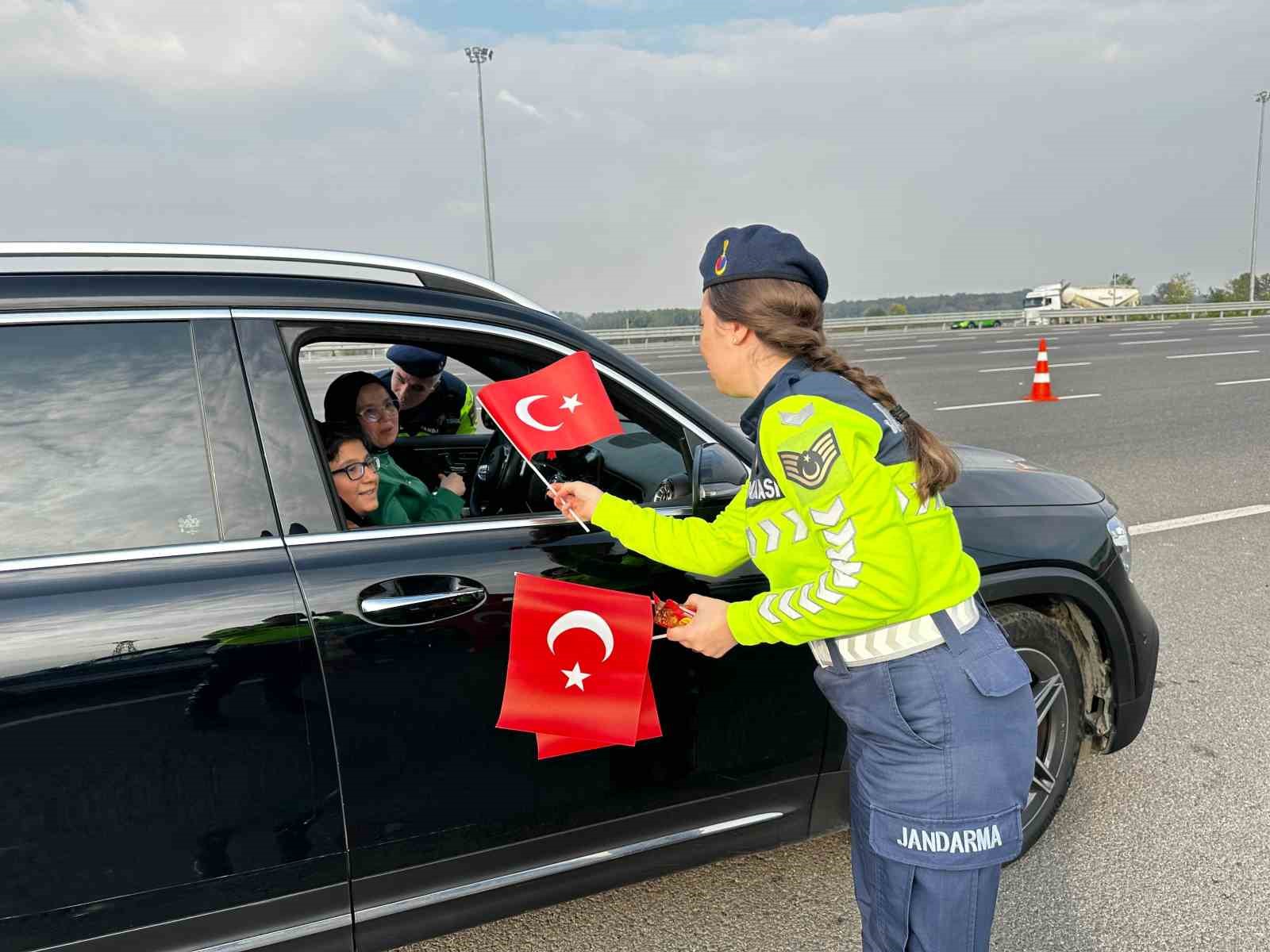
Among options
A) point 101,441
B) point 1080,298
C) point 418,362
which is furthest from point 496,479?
point 1080,298

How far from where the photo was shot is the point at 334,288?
6.93 ft

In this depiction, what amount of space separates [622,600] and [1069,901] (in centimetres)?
171

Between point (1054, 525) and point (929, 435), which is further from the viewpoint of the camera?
point (1054, 525)

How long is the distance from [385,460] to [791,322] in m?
1.62

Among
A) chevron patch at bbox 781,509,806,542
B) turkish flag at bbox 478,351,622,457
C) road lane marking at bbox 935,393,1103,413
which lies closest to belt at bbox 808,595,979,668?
chevron patch at bbox 781,509,806,542

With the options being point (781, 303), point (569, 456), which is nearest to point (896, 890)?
point (781, 303)

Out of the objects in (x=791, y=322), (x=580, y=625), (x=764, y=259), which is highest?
(x=764, y=259)

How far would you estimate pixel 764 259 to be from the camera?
1669 millimetres

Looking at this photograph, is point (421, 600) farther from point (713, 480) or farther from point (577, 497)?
point (713, 480)

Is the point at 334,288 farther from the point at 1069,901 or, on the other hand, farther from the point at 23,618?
the point at 1069,901

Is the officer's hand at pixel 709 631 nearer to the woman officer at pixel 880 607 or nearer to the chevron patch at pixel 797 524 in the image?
the woman officer at pixel 880 607

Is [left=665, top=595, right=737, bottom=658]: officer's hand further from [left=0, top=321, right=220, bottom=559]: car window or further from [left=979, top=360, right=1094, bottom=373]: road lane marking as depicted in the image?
[left=979, top=360, right=1094, bottom=373]: road lane marking

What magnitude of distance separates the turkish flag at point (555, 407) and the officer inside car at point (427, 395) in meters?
2.62

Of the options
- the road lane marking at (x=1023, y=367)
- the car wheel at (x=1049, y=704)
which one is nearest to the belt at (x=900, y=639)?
the car wheel at (x=1049, y=704)
